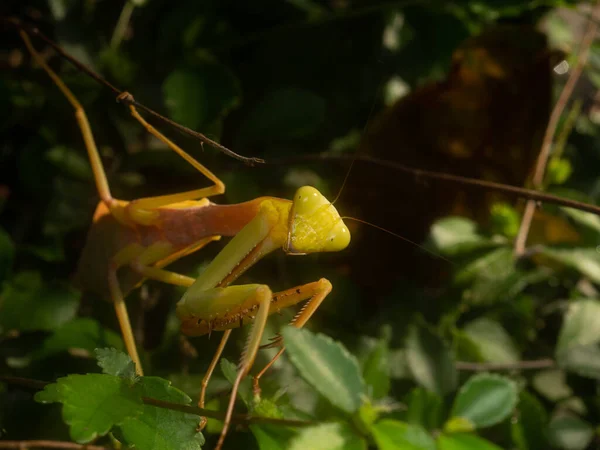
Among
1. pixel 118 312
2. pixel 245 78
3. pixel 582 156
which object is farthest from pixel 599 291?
pixel 118 312

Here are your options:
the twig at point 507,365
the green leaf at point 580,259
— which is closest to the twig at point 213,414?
the twig at point 507,365

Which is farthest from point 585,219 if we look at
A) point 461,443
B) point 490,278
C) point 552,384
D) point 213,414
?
point 213,414

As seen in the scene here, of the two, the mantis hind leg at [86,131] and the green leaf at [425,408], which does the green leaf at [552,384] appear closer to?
the green leaf at [425,408]

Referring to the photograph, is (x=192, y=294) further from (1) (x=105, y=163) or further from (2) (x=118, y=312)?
(1) (x=105, y=163)

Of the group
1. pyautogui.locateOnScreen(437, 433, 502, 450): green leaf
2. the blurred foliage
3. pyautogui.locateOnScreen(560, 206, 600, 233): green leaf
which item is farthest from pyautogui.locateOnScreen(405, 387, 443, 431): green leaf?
pyautogui.locateOnScreen(560, 206, 600, 233): green leaf

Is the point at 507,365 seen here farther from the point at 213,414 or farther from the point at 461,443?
the point at 213,414

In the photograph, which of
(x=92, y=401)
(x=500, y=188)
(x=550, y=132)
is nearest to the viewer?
(x=92, y=401)
